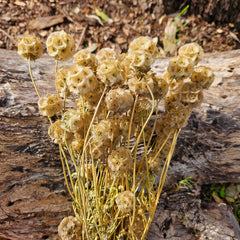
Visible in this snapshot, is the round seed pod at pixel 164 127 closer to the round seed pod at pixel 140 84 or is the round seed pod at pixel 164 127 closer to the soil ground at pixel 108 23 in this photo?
the round seed pod at pixel 140 84

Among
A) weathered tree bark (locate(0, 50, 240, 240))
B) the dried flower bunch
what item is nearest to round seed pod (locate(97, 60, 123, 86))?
the dried flower bunch

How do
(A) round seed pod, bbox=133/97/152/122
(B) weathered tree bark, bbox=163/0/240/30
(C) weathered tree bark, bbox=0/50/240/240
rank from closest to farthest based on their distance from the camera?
(A) round seed pod, bbox=133/97/152/122
(C) weathered tree bark, bbox=0/50/240/240
(B) weathered tree bark, bbox=163/0/240/30

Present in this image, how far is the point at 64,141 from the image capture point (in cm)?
75

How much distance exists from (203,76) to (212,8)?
55.7 inches

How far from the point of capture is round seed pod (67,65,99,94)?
0.64m

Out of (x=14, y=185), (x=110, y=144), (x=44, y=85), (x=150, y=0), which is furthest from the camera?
(x=150, y=0)

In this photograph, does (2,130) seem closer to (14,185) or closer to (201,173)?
(14,185)

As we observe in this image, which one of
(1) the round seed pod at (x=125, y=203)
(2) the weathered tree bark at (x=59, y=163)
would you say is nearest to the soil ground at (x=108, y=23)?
(2) the weathered tree bark at (x=59, y=163)

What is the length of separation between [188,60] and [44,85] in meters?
0.67

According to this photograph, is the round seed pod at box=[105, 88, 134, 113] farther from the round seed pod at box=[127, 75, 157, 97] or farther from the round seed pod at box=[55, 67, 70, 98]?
the round seed pod at box=[55, 67, 70, 98]

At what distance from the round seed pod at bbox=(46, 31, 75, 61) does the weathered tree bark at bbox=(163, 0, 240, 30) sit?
149cm

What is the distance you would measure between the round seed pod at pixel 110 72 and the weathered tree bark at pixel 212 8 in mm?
1539

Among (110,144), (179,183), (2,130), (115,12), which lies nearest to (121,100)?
(110,144)

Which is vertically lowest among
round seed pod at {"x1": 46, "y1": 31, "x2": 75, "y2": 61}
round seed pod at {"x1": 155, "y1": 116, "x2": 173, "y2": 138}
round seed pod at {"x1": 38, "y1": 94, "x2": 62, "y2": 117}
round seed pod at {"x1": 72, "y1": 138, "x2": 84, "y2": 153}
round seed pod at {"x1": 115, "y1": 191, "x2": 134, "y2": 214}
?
round seed pod at {"x1": 115, "y1": 191, "x2": 134, "y2": 214}
